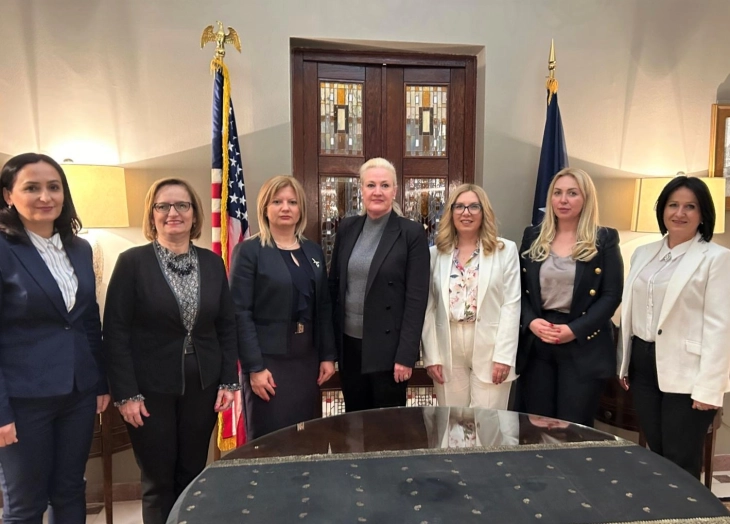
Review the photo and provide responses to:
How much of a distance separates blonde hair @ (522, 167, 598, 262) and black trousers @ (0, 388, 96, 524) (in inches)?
75.0

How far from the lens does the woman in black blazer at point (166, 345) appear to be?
179 cm

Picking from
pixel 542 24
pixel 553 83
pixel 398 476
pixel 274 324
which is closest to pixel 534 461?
pixel 398 476

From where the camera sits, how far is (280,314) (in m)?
2.07

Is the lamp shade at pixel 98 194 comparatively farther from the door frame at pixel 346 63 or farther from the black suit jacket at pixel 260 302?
the door frame at pixel 346 63

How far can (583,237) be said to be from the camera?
2.18 metres

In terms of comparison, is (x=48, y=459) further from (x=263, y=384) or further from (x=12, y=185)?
(x=12, y=185)

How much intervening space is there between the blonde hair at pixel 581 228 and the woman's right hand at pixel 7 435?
2055mm

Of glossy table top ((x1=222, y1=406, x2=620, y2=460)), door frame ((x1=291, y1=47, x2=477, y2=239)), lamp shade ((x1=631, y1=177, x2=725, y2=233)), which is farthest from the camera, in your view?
door frame ((x1=291, y1=47, x2=477, y2=239))

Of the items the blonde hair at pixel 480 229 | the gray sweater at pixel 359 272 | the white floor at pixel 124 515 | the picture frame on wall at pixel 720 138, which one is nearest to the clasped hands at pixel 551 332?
the blonde hair at pixel 480 229

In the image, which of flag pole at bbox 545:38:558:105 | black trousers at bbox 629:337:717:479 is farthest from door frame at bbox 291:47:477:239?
black trousers at bbox 629:337:717:479

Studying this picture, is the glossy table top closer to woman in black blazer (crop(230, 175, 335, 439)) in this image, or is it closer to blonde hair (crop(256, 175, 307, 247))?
woman in black blazer (crop(230, 175, 335, 439))

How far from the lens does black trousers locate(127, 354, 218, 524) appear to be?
184 centimetres

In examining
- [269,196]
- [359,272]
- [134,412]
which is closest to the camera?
[134,412]

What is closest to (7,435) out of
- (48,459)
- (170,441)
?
(48,459)
